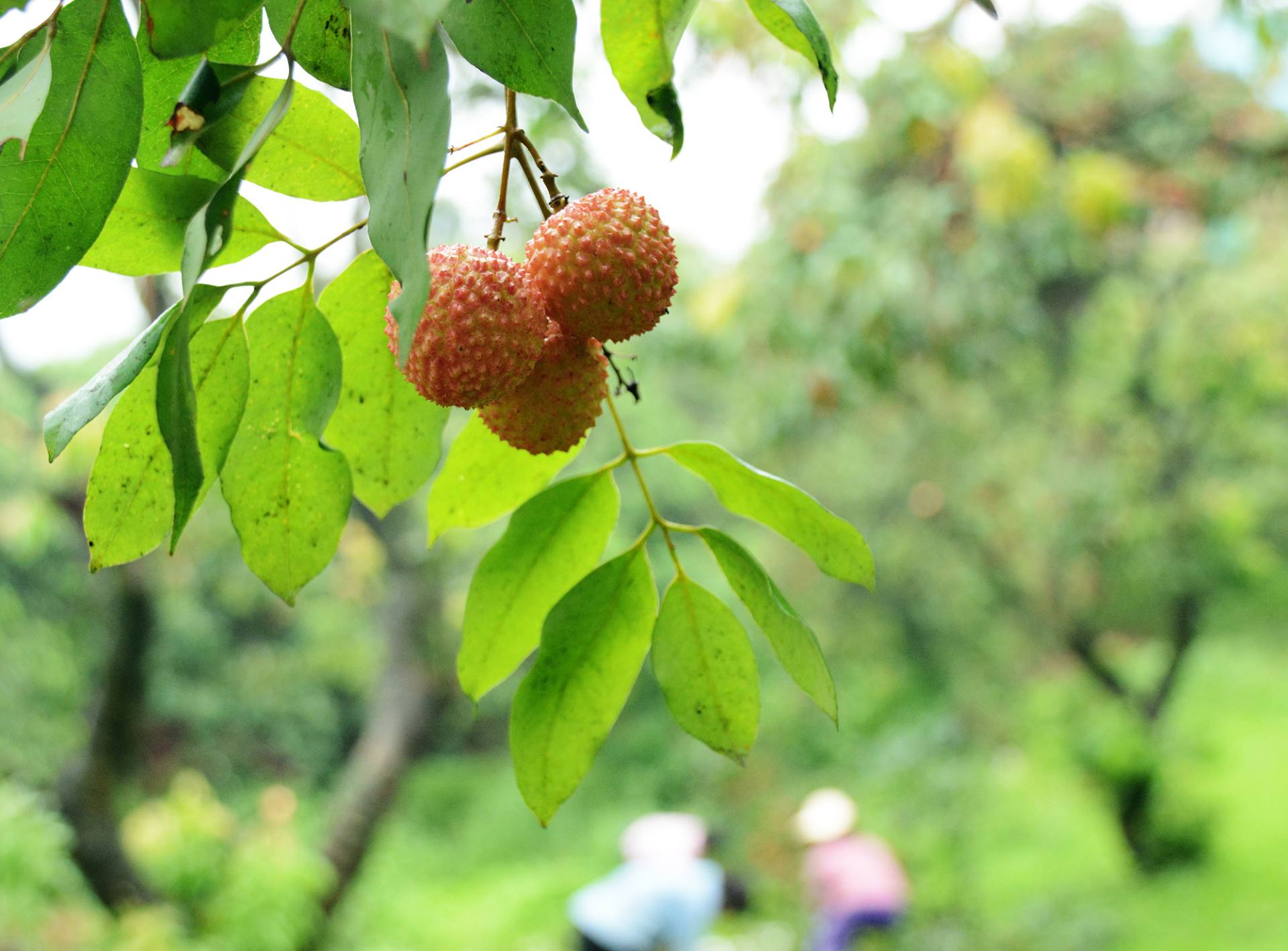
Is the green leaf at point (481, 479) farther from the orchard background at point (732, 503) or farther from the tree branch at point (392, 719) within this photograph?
the tree branch at point (392, 719)

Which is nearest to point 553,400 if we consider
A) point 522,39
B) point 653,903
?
point 522,39

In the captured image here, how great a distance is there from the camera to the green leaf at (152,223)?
374mm

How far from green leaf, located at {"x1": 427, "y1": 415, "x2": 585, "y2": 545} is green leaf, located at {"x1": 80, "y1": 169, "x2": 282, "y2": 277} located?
0.14m

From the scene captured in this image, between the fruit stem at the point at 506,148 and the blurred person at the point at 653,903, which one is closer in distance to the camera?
the fruit stem at the point at 506,148

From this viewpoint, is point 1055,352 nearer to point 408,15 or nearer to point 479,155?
point 479,155

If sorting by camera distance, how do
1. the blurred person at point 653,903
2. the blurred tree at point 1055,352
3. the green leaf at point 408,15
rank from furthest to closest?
the blurred person at point 653,903 → the blurred tree at point 1055,352 → the green leaf at point 408,15

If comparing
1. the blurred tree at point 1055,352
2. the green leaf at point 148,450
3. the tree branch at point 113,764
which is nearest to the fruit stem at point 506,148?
the green leaf at point 148,450

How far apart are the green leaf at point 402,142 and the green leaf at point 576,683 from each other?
0.19 meters

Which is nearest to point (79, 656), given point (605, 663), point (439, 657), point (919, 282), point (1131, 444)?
point (439, 657)

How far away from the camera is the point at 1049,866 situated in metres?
5.77

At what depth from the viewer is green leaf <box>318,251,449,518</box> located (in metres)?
0.45

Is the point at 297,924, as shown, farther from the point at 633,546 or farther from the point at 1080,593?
the point at 1080,593

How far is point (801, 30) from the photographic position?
0.33 metres

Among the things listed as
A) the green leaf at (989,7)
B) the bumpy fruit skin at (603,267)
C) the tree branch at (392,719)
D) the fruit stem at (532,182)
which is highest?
the tree branch at (392,719)
